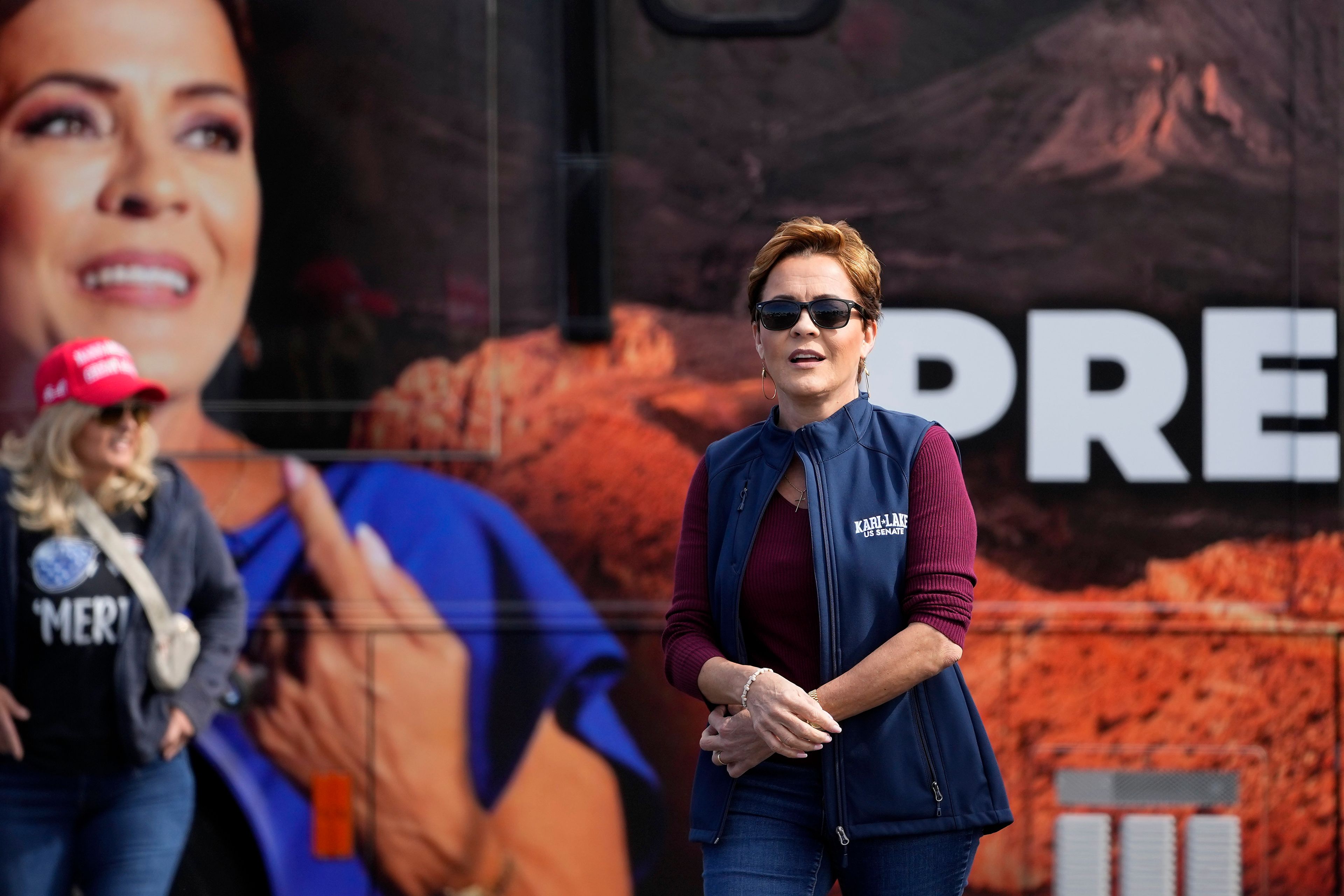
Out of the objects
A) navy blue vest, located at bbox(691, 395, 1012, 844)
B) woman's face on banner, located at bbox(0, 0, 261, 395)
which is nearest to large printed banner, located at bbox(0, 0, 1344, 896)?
woman's face on banner, located at bbox(0, 0, 261, 395)

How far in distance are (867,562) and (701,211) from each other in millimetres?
1528

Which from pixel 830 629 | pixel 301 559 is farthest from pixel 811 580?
pixel 301 559

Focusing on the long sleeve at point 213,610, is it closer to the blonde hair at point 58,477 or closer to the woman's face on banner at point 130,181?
the blonde hair at point 58,477

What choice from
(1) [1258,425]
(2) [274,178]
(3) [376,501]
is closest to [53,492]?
(3) [376,501]

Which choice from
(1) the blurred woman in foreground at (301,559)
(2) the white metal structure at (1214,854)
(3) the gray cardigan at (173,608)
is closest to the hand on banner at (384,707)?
(1) the blurred woman in foreground at (301,559)

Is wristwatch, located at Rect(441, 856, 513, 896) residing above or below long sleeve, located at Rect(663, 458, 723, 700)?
below

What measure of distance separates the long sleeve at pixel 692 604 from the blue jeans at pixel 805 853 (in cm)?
19

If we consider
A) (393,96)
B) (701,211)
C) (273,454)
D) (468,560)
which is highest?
(393,96)

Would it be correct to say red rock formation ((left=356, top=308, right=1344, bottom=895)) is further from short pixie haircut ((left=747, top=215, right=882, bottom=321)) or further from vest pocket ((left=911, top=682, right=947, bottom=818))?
vest pocket ((left=911, top=682, right=947, bottom=818))

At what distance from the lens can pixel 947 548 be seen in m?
1.91

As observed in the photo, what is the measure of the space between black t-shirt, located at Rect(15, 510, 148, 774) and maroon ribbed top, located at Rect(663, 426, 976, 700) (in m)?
1.43

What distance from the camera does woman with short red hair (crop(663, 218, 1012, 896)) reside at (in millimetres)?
1852

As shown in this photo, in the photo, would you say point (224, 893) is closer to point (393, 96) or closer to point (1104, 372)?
point (393, 96)

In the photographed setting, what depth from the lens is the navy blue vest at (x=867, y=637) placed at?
1.85m
